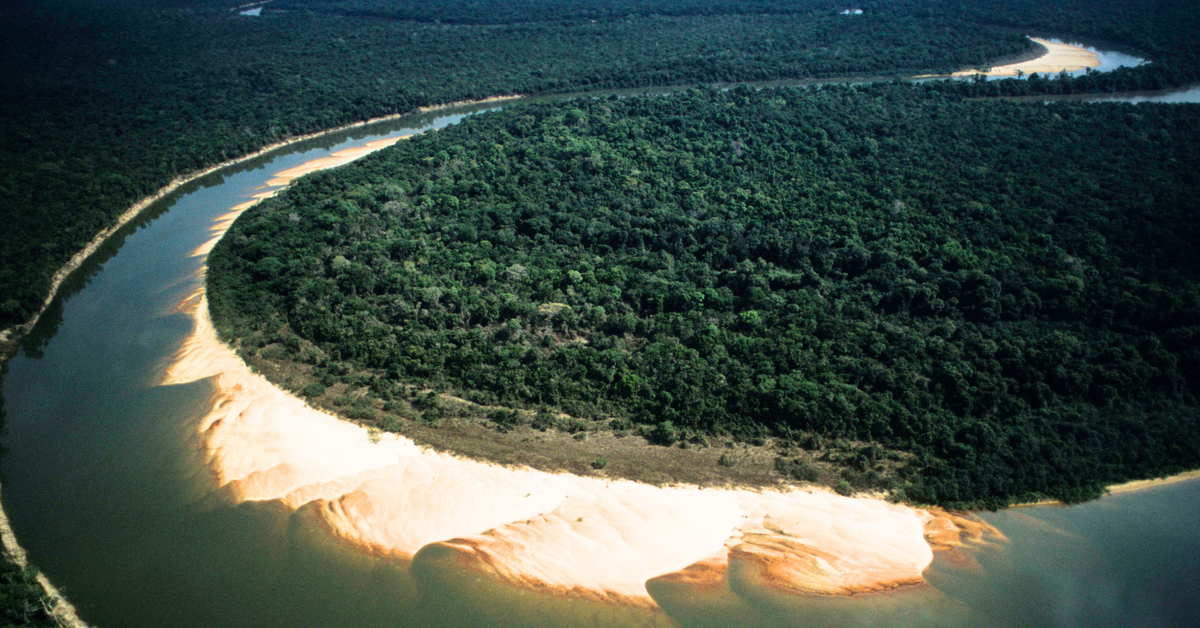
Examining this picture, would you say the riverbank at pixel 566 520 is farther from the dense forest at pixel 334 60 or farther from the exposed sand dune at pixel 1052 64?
the exposed sand dune at pixel 1052 64

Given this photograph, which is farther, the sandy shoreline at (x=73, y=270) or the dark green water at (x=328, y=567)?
the sandy shoreline at (x=73, y=270)

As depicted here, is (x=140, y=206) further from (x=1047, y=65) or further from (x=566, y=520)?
(x=1047, y=65)

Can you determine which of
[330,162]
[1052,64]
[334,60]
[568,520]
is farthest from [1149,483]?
[334,60]

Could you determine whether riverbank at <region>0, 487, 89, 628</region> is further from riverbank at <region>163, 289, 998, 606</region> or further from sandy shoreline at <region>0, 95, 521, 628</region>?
riverbank at <region>163, 289, 998, 606</region>

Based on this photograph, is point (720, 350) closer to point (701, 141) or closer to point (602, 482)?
point (602, 482)

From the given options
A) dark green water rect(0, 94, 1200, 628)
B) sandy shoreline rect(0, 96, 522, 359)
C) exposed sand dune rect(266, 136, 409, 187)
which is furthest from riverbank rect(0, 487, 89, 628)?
exposed sand dune rect(266, 136, 409, 187)

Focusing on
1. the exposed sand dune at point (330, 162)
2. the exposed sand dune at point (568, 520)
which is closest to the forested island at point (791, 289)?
the exposed sand dune at point (568, 520)
